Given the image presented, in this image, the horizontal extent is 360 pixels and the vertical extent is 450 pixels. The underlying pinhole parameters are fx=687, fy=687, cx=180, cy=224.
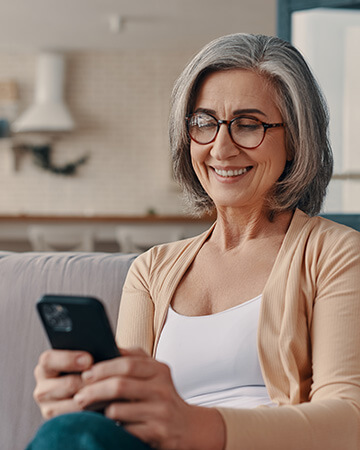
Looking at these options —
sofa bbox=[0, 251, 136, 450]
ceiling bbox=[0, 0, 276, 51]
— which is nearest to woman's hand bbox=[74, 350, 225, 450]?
sofa bbox=[0, 251, 136, 450]

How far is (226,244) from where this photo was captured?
1359 mm

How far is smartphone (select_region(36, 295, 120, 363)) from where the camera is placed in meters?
0.81

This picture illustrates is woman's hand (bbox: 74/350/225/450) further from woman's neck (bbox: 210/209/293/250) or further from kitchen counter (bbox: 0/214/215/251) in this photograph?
kitchen counter (bbox: 0/214/215/251)

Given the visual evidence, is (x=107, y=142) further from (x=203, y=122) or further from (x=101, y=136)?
(x=203, y=122)

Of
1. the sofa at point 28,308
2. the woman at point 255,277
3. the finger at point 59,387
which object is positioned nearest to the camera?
the finger at point 59,387

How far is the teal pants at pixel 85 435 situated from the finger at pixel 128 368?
0.16 ft

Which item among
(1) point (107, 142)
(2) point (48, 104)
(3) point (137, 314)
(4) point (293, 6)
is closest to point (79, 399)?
(3) point (137, 314)

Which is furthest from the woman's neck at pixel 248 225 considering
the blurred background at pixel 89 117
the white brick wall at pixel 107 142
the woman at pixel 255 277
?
the white brick wall at pixel 107 142

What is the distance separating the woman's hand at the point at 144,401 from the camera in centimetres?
81

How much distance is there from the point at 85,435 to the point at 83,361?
0.10 m

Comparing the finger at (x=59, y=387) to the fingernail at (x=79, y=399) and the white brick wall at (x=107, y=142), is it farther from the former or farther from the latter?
the white brick wall at (x=107, y=142)

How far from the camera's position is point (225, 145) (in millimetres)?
1246

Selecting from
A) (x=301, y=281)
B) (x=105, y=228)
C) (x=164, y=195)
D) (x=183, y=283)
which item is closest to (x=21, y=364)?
(x=183, y=283)

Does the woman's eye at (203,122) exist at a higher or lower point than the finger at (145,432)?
higher
